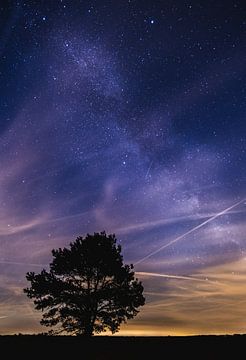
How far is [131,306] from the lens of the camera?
3006cm

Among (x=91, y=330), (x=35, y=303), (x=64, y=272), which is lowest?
(x=91, y=330)
